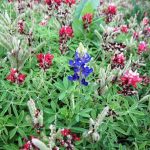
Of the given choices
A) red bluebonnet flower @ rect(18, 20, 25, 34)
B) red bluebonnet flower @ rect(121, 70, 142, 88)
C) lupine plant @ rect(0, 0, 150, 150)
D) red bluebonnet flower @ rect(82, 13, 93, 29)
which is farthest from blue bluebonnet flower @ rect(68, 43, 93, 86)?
red bluebonnet flower @ rect(82, 13, 93, 29)

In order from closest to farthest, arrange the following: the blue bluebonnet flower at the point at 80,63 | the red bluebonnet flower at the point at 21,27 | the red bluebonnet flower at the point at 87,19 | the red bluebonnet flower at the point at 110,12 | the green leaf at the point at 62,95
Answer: the blue bluebonnet flower at the point at 80,63 < the green leaf at the point at 62,95 < the red bluebonnet flower at the point at 21,27 < the red bluebonnet flower at the point at 87,19 < the red bluebonnet flower at the point at 110,12

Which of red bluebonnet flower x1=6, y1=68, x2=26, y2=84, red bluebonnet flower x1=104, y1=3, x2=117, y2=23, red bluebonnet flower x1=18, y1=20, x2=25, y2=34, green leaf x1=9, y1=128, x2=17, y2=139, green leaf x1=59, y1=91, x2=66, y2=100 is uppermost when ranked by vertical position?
red bluebonnet flower x1=104, y1=3, x2=117, y2=23

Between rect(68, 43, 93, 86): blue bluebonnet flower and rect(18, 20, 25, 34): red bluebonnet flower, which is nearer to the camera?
rect(68, 43, 93, 86): blue bluebonnet flower

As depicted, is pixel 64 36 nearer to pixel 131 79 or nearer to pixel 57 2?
Answer: pixel 57 2

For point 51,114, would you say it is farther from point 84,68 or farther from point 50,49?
point 50,49

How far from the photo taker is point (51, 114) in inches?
86.6

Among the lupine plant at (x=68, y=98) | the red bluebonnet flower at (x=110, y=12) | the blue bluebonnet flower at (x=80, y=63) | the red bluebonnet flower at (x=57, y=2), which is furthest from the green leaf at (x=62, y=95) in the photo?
the red bluebonnet flower at (x=110, y=12)

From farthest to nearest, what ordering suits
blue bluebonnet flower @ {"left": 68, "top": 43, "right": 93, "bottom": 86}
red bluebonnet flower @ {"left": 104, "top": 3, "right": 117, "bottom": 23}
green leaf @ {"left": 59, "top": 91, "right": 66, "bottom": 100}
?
1. red bluebonnet flower @ {"left": 104, "top": 3, "right": 117, "bottom": 23}
2. green leaf @ {"left": 59, "top": 91, "right": 66, "bottom": 100}
3. blue bluebonnet flower @ {"left": 68, "top": 43, "right": 93, "bottom": 86}

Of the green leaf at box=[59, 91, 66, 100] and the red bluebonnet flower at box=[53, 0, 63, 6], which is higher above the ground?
the red bluebonnet flower at box=[53, 0, 63, 6]

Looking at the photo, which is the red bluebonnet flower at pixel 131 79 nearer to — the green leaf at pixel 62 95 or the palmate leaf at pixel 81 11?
the green leaf at pixel 62 95

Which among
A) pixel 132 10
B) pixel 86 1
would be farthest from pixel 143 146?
pixel 132 10

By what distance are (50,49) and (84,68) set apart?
0.72 meters

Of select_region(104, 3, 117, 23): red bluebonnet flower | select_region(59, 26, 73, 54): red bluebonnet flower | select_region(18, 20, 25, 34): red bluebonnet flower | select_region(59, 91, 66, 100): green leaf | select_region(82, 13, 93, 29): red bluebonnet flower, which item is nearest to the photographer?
select_region(59, 91, 66, 100): green leaf

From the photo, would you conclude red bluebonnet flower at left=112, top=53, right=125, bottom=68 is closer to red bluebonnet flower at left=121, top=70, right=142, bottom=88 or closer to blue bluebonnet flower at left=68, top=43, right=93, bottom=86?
red bluebonnet flower at left=121, top=70, right=142, bottom=88
